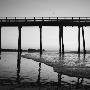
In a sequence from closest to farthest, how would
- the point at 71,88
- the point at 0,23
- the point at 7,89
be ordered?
the point at 7,89, the point at 71,88, the point at 0,23

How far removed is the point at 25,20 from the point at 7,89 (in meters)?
17.5

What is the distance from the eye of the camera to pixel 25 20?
69.6ft

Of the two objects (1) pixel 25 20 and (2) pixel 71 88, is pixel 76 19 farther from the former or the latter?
(2) pixel 71 88

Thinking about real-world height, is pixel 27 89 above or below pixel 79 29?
below

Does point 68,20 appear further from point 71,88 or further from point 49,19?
point 71,88

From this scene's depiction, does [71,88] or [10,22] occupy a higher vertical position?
[10,22]

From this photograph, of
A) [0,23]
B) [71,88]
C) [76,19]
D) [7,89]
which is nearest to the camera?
[7,89]

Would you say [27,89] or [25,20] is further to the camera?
[25,20]

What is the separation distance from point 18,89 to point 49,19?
56.3 feet

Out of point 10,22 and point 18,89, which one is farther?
point 10,22

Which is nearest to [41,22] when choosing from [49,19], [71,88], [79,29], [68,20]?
[49,19]

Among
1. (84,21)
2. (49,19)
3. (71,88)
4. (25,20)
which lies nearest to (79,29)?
(84,21)

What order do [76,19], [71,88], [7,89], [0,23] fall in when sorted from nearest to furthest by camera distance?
[7,89]
[71,88]
[76,19]
[0,23]

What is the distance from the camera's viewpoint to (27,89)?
429cm
